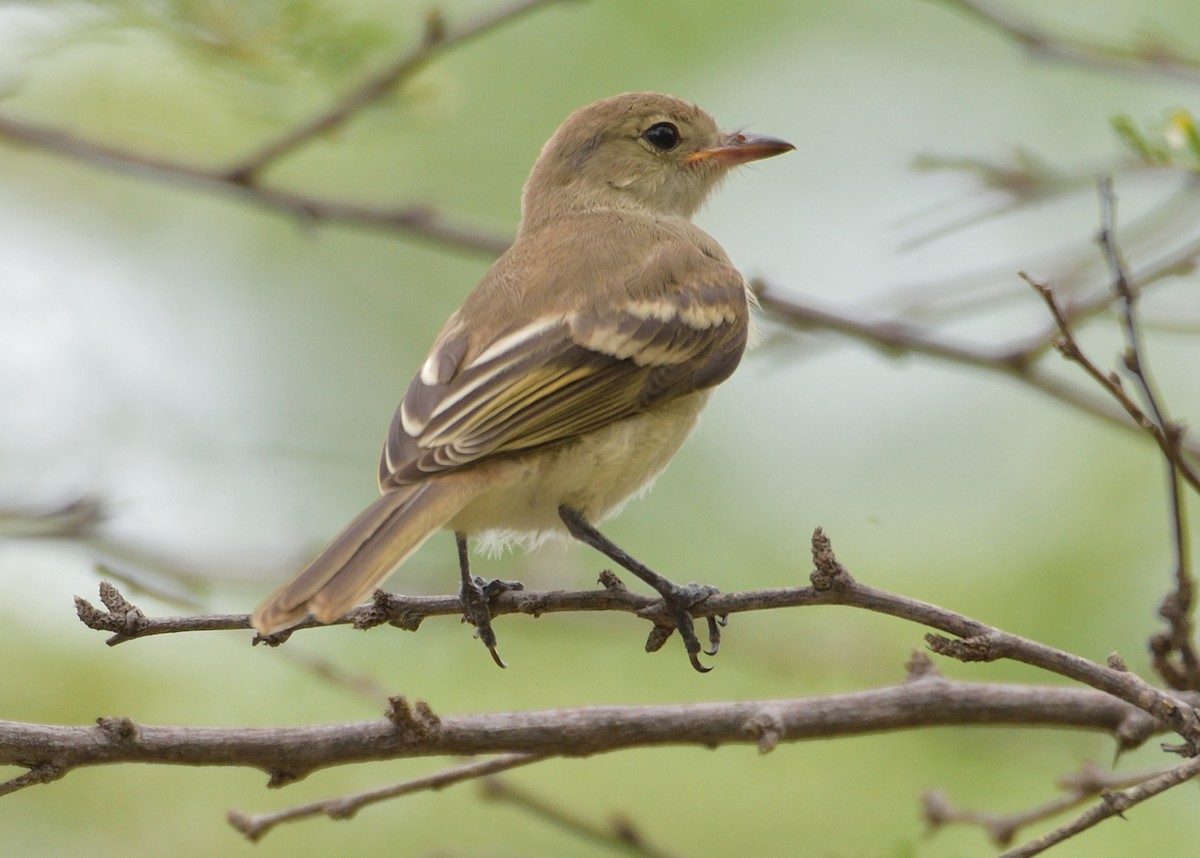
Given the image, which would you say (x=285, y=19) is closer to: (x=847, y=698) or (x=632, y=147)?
(x=632, y=147)

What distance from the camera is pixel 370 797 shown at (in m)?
3.40

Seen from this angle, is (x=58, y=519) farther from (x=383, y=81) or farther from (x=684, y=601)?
(x=684, y=601)

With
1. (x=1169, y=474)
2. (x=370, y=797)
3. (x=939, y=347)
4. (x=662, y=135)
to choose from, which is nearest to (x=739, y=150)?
(x=662, y=135)

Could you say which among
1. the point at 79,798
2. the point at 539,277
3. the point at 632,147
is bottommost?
the point at 79,798

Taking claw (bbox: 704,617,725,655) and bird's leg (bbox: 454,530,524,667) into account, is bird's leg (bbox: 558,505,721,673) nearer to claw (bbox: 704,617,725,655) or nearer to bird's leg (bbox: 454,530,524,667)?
claw (bbox: 704,617,725,655)

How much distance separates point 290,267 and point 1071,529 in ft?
19.2

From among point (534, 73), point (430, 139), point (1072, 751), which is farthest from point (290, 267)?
point (1072, 751)

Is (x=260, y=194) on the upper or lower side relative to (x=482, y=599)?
upper

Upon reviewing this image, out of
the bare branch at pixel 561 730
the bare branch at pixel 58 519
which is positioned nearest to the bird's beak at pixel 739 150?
the bare branch at pixel 561 730

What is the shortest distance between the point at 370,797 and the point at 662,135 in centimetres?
324

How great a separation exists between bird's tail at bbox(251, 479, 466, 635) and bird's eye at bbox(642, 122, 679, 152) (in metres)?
2.40

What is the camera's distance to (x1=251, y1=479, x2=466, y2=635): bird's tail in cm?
317

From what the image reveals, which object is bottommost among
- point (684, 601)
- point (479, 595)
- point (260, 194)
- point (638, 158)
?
point (479, 595)

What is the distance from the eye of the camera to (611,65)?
9.41 meters
